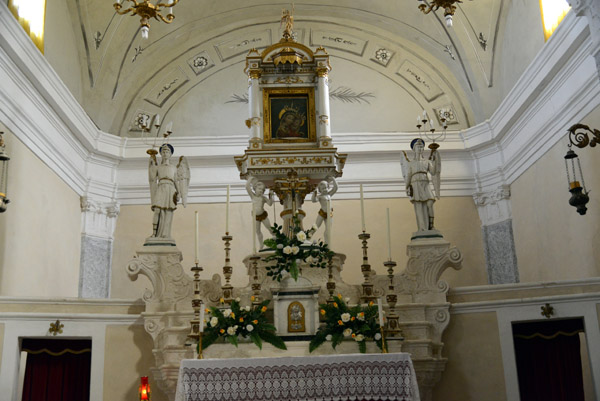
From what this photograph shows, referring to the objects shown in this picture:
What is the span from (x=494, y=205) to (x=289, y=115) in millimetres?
5511

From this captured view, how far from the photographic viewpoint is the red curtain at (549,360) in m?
7.82

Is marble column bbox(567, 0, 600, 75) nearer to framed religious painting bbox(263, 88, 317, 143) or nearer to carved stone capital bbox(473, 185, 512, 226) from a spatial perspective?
framed religious painting bbox(263, 88, 317, 143)

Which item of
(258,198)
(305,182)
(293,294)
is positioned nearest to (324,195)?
(305,182)

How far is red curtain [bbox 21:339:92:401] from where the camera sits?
793cm

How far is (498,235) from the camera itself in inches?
502

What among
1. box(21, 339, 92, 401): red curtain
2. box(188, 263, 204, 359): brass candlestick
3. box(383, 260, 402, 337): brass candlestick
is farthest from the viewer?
box(21, 339, 92, 401): red curtain

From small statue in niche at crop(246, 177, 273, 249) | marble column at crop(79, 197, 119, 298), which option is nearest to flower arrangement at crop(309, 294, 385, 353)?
small statue in niche at crop(246, 177, 273, 249)

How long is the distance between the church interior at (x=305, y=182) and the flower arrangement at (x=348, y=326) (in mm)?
90

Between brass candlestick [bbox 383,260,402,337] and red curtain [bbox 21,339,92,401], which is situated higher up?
brass candlestick [bbox 383,260,402,337]

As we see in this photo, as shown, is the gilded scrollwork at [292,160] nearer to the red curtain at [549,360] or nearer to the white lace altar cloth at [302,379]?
the white lace altar cloth at [302,379]

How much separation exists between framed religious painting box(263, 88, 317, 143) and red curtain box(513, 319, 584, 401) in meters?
3.56

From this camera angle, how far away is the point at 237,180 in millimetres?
13445

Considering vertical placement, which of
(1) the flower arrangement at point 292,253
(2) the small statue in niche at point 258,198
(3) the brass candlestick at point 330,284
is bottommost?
(3) the brass candlestick at point 330,284

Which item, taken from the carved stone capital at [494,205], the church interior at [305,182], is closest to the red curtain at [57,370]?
the church interior at [305,182]
